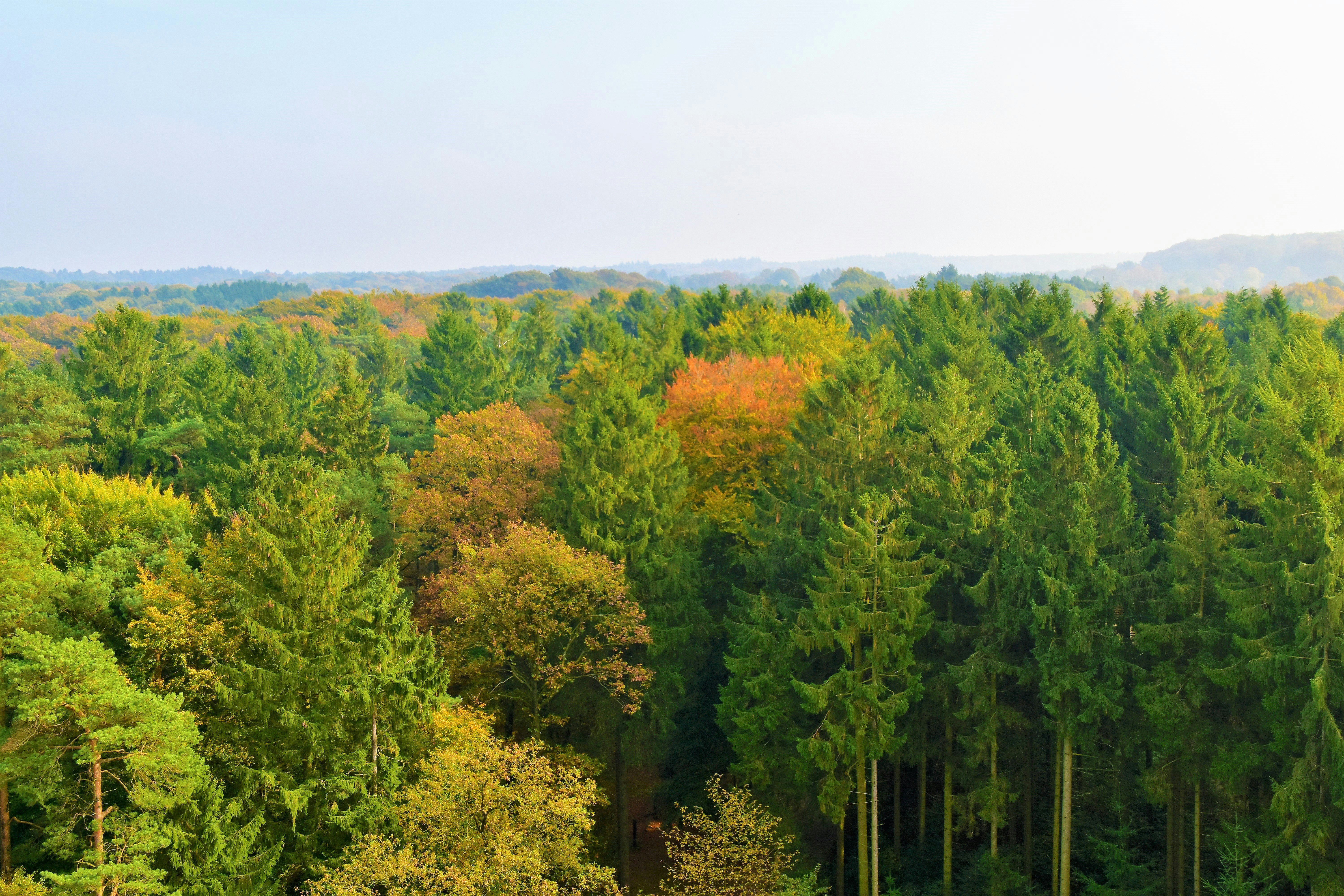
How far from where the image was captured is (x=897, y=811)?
105ft

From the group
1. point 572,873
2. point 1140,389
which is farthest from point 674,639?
point 1140,389

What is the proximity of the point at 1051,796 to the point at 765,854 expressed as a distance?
13298 millimetres

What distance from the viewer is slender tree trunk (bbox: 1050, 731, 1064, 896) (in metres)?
27.9

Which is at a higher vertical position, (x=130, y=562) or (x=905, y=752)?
(x=130, y=562)

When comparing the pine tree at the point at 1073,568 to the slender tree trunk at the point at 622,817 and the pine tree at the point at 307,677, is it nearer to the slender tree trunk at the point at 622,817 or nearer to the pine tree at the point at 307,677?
the slender tree trunk at the point at 622,817

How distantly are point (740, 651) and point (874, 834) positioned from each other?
675cm

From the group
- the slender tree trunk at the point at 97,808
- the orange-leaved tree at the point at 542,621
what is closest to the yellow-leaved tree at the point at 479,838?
the slender tree trunk at the point at 97,808

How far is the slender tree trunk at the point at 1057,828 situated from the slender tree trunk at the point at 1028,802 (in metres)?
0.67

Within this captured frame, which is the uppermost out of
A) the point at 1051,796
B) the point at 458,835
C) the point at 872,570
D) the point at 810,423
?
the point at 810,423

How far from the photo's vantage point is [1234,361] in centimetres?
4644

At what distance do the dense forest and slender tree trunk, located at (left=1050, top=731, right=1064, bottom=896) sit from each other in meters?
0.18

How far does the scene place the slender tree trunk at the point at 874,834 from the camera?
2727cm

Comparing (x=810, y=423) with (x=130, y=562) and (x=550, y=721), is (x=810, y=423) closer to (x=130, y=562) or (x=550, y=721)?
(x=550, y=721)

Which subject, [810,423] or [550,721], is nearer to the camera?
[550,721]
